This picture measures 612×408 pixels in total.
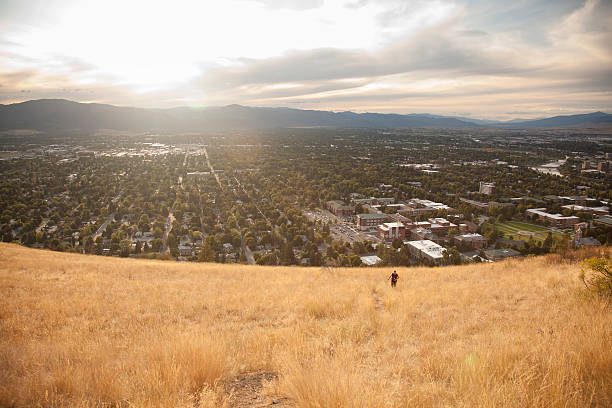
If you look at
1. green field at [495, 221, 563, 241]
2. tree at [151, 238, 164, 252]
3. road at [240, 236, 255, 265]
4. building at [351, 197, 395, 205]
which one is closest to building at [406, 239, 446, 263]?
green field at [495, 221, 563, 241]

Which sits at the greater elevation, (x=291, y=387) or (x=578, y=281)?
(x=291, y=387)

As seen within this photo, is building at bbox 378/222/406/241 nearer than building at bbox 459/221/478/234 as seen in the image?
Yes

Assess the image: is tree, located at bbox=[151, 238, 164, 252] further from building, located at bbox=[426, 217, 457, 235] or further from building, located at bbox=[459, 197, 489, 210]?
building, located at bbox=[459, 197, 489, 210]

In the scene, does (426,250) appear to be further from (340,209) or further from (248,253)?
(340,209)

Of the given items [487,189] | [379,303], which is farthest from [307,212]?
[379,303]

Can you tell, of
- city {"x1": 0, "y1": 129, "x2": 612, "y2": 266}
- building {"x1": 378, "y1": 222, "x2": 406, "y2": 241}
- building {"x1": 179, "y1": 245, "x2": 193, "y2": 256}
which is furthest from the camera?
building {"x1": 378, "y1": 222, "x2": 406, "y2": 241}

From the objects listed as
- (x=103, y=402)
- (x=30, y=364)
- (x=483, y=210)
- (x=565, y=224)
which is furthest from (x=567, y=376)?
(x=483, y=210)

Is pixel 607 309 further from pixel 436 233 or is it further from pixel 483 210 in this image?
pixel 483 210

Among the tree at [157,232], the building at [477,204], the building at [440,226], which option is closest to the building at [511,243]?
the building at [440,226]
